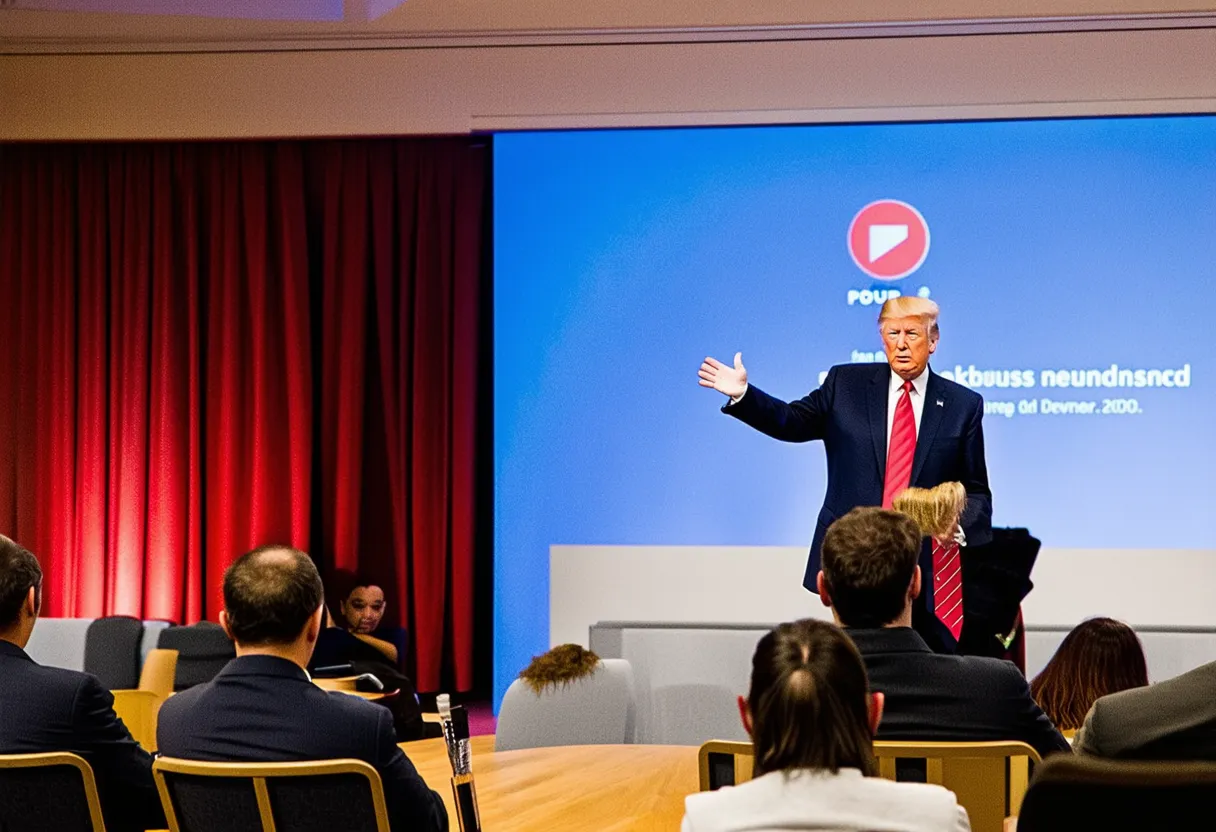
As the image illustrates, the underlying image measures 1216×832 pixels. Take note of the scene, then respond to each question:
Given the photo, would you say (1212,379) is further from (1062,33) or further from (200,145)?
(200,145)

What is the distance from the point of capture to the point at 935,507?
406 cm

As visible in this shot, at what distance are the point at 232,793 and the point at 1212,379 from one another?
5.88 m

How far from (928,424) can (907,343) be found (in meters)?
0.28

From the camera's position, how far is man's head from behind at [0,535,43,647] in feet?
8.74

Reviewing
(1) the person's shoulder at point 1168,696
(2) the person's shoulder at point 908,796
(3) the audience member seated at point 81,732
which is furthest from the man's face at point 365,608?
(2) the person's shoulder at point 908,796

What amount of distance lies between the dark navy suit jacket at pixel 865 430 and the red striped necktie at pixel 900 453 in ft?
0.08

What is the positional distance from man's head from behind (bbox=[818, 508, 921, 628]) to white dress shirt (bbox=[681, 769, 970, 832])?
0.76 meters

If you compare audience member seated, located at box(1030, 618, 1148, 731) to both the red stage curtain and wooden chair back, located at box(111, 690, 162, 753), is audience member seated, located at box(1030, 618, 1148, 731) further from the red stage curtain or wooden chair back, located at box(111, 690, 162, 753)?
the red stage curtain

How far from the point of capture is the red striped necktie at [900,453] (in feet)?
15.5

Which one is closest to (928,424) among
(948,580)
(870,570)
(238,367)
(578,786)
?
(948,580)

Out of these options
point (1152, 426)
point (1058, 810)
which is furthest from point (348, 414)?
point (1058, 810)

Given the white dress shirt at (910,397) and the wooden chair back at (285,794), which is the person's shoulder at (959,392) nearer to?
the white dress shirt at (910,397)

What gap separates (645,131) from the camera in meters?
7.27

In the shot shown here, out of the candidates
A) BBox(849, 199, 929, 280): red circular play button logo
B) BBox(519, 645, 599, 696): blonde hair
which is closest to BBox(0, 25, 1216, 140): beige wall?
BBox(849, 199, 929, 280): red circular play button logo
